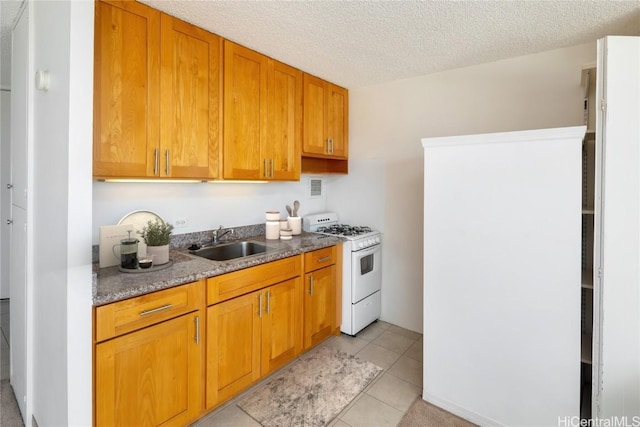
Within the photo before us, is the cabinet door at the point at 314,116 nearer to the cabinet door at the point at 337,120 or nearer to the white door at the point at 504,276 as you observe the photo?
the cabinet door at the point at 337,120

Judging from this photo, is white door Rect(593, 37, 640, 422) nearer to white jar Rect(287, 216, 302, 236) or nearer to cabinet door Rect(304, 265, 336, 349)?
cabinet door Rect(304, 265, 336, 349)

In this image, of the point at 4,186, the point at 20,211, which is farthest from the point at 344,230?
the point at 4,186

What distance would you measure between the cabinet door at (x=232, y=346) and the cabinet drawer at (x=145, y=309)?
161mm

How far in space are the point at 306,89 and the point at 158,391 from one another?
2468 millimetres

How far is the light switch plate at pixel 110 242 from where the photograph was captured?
5.74ft

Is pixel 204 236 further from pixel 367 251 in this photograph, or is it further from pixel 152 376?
pixel 367 251

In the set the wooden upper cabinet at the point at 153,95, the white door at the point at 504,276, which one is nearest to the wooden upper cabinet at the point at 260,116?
the wooden upper cabinet at the point at 153,95

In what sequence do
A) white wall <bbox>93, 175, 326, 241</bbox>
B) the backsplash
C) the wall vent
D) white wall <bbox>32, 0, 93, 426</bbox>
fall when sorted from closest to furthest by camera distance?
1. white wall <bbox>32, 0, 93, 426</bbox>
2. white wall <bbox>93, 175, 326, 241</bbox>
3. the backsplash
4. the wall vent

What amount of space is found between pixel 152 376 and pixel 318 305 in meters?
1.35

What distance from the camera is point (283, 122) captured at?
2670 millimetres

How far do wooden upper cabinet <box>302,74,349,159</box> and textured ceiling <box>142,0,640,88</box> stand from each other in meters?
0.40

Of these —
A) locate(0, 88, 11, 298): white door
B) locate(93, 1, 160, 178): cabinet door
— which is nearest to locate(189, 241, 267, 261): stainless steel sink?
locate(93, 1, 160, 178): cabinet door

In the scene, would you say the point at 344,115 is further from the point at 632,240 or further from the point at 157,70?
the point at 632,240

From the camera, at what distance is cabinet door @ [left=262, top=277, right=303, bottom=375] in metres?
2.19
